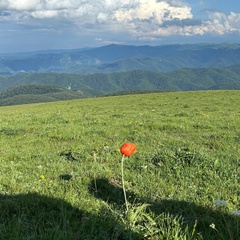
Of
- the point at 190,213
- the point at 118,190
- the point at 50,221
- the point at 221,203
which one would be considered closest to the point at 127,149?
the point at 50,221

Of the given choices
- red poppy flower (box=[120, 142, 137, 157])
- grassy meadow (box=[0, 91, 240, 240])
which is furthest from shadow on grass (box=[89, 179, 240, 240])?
red poppy flower (box=[120, 142, 137, 157])

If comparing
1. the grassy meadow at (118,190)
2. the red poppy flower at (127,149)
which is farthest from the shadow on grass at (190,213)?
the red poppy flower at (127,149)

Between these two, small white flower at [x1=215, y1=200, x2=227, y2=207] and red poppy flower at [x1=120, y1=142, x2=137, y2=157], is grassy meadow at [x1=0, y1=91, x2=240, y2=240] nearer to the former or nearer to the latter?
small white flower at [x1=215, y1=200, x2=227, y2=207]

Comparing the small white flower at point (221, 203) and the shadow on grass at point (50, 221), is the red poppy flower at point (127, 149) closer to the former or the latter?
the shadow on grass at point (50, 221)

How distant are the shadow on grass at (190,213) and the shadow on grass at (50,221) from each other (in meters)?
0.80

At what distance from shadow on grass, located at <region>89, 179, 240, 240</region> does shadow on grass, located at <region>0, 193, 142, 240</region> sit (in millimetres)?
802

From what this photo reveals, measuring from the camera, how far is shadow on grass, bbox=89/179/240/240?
445 centimetres

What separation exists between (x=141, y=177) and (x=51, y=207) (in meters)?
2.70

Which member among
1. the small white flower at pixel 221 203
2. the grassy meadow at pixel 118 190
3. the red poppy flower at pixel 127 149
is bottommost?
the grassy meadow at pixel 118 190

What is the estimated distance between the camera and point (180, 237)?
394cm

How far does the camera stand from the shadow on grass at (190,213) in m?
4.45

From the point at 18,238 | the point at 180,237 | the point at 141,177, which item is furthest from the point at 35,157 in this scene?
the point at 180,237

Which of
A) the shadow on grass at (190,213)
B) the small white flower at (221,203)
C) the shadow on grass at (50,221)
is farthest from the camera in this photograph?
the small white flower at (221,203)

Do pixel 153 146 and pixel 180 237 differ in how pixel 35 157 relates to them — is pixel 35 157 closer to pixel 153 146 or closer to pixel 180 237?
pixel 153 146
